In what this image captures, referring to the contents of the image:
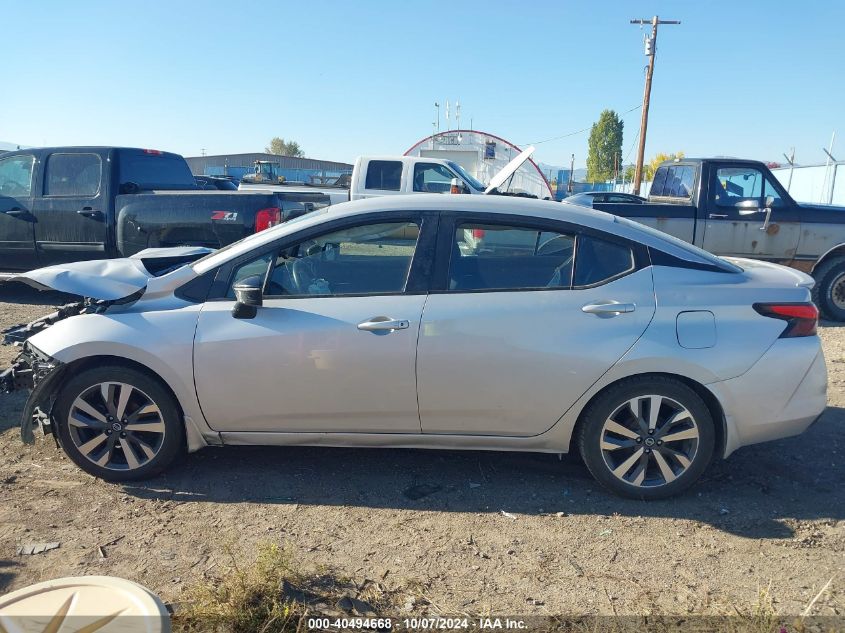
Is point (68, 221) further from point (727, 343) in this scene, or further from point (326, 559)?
point (727, 343)

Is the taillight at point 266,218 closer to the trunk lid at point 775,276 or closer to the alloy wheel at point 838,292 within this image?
the trunk lid at point 775,276

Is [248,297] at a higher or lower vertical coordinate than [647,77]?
lower

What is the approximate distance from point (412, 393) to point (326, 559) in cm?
98

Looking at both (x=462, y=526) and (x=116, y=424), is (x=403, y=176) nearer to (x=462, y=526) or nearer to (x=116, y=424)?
(x=116, y=424)

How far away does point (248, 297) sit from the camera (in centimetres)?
351

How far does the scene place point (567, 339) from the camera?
3516mm

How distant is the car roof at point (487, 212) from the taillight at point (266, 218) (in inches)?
129

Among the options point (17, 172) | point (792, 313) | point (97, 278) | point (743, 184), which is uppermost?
point (743, 184)

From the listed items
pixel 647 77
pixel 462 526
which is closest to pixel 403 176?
pixel 462 526

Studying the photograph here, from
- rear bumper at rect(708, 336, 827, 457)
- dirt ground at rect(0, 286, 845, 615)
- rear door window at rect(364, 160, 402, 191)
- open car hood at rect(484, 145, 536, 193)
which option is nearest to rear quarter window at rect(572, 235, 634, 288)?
rear bumper at rect(708, 336, 827, 457)

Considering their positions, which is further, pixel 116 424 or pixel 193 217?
pixel 193 217

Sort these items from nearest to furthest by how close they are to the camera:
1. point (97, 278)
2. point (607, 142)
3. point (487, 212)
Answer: point (487, 212) < point (97, 278) < point (607, 142)

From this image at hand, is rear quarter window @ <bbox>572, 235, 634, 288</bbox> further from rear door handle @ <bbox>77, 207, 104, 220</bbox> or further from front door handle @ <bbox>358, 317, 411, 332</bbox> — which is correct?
rear door handle @ <bbox>77, 207, 104, 220</bbox>

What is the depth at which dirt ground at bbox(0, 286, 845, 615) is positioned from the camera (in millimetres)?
2926
